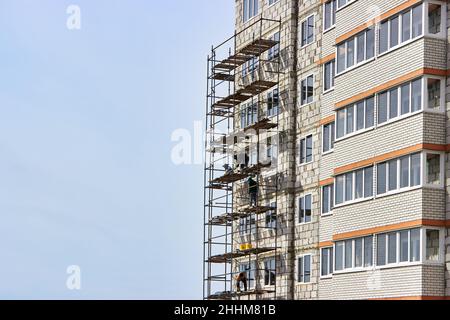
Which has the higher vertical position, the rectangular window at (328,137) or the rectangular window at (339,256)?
the rectangular window at (328,137)

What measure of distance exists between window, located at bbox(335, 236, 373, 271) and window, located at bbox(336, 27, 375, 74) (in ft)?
22.5

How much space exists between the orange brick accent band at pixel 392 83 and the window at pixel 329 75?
Answer: 4.42m

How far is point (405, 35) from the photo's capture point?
32938mm

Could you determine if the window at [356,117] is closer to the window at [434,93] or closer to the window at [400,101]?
the window at [400,101]

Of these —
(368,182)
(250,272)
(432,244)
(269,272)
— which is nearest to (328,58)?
(368,182)

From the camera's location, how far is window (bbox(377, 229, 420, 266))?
31484mm

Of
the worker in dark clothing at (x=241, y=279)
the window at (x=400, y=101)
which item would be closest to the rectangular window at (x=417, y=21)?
the window at (x=400, y=101)

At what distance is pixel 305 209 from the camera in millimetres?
43312

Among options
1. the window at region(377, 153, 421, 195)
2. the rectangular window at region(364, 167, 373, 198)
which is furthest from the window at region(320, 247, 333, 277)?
the window at region(377, 153, 421, 195)

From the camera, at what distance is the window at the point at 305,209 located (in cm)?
4294
